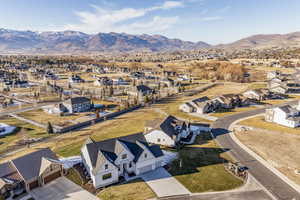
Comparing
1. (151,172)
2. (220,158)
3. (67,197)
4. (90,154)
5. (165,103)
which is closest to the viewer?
(67,197)

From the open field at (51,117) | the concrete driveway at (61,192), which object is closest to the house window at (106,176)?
the concrete driveway at (61,192)

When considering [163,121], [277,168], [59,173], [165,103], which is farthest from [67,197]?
[165,103]

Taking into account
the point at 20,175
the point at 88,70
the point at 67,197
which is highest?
the point at 88,70

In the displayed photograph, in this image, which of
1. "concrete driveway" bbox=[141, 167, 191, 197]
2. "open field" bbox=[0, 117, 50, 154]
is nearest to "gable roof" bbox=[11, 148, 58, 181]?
"concrete driveway" bbox=[141, 167, 191, 197]

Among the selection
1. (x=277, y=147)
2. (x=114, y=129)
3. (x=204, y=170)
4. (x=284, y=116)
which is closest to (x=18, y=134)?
(x=114, y=129)

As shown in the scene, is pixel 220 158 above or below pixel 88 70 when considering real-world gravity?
below

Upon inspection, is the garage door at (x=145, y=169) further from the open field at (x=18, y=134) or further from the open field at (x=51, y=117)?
the open field at (x=51, y=117)

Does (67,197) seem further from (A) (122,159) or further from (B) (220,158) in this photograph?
(B) (220,158)
